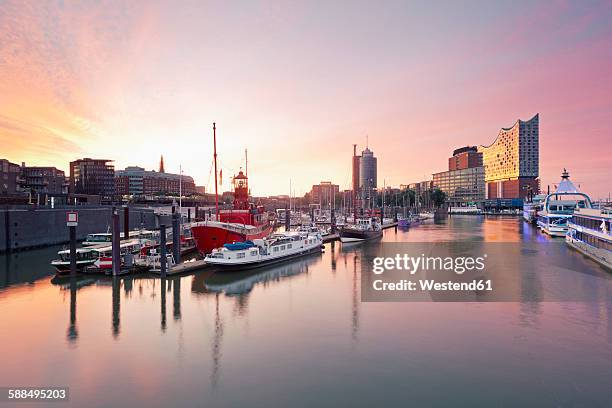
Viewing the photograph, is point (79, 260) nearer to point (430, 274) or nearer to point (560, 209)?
point (430, 274)

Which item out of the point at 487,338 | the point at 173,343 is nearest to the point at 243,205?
the point at 173,343

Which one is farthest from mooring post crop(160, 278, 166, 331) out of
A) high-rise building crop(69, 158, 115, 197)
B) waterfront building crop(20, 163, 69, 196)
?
high-rise building crop(69, 158, 115, 197)

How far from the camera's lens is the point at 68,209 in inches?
2662

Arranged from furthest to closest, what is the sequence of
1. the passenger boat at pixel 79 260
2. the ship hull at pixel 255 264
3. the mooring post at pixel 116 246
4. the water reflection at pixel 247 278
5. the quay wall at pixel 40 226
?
the quay wall at pixel 40 226 < the ship hull at pixel 255 264 < the passenger boat at pixel 79 260 < the mooring post at pixel 116 246 < the water reflection at pixel 247 278

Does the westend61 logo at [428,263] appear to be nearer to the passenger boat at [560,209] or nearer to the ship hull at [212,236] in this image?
the ship hull at [212,236]

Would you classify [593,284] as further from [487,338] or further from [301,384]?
[301,384]

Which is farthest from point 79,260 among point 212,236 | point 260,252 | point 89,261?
point 260,252

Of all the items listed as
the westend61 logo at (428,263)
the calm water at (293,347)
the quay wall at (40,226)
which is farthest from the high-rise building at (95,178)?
the westend61 logo at (428,263)

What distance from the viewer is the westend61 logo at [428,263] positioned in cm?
4812

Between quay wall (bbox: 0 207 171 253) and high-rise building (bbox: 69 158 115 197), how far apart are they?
387ft

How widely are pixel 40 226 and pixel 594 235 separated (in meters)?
88.0

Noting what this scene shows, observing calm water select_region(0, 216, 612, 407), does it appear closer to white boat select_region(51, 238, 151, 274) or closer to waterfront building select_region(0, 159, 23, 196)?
white boat select_region(51, 238, 151, 274)

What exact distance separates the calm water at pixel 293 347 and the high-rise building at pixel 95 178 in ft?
546

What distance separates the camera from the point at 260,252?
149 feet
